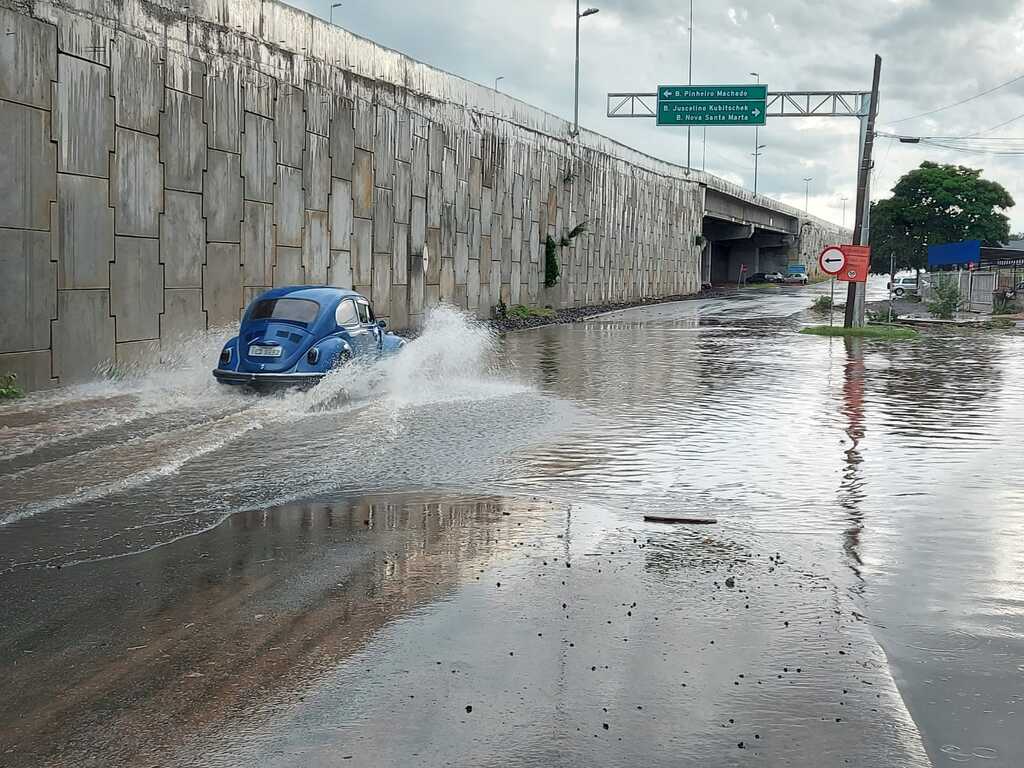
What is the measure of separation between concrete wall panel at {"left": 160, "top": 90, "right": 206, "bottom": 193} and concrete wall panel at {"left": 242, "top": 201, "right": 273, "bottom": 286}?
181cm

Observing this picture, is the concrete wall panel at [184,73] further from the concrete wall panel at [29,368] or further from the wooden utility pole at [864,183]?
the wooden utility pole at [864,183]

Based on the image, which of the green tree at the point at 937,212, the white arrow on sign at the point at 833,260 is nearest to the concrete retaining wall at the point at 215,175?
the white arrow on sign at the point at 833,260

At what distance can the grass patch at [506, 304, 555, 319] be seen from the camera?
37.9 meters

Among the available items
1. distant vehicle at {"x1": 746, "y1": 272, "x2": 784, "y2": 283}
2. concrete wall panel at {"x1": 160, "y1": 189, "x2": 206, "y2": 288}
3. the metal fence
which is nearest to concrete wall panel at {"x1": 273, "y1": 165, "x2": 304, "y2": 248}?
concrete wall panel at {"x1": 160, "y1": 189, "x2": 206, "y2": 288}

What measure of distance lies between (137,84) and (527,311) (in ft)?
72.1

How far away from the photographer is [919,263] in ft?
294

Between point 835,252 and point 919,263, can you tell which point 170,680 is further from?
point 919,263

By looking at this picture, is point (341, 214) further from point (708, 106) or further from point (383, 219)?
point (708, 106)

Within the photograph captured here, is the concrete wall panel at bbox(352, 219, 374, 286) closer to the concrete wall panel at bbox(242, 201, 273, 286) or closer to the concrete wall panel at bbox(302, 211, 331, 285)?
the concrete wall panel at bbox(302, 211, 331, 285)

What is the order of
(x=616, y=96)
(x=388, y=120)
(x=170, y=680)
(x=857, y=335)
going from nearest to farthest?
(x=170, y=680) < (x=388, y=120) < (x=857, y=335) < (x=616, y=96)

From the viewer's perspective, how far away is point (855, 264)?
33.5m

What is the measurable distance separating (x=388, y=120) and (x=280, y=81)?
5.49 m

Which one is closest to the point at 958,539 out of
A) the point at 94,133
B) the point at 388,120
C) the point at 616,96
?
the point at 94,133

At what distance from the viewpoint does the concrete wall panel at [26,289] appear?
15195 mm
